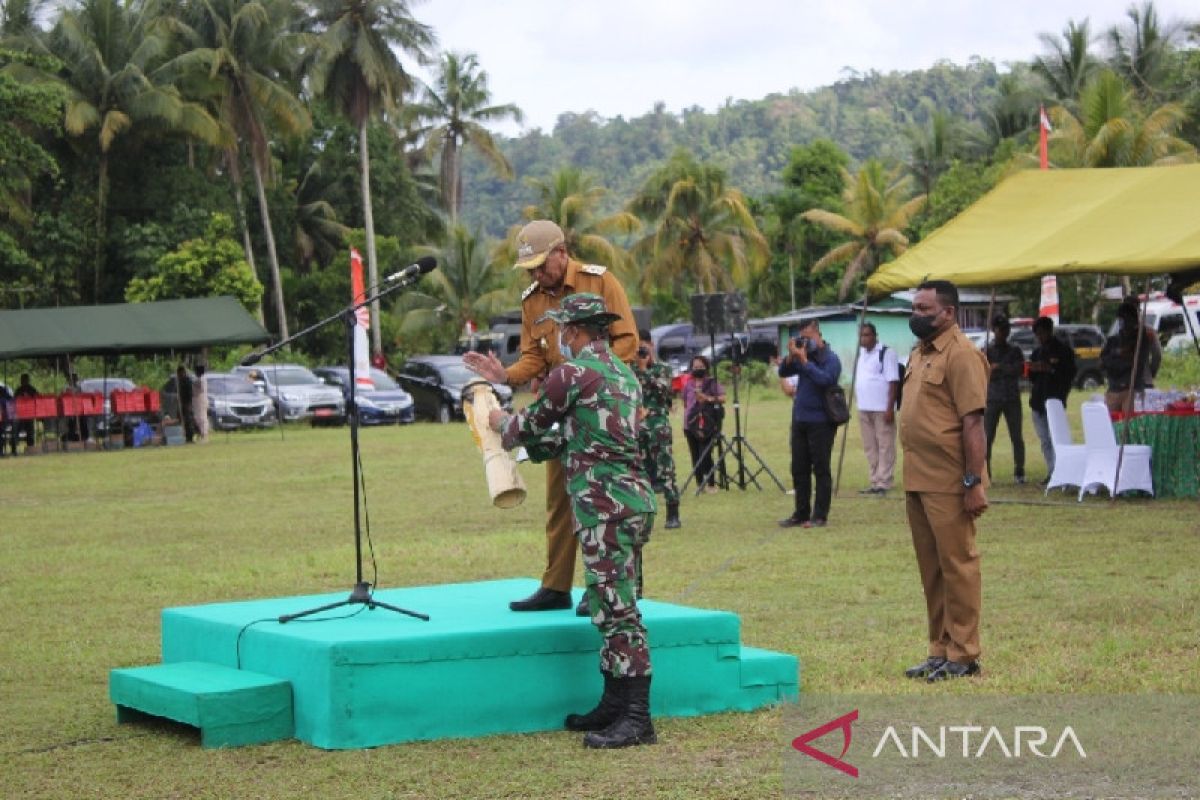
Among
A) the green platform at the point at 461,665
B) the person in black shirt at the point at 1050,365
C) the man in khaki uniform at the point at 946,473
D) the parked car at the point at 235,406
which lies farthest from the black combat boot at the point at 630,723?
the parked car at the point at 235,406

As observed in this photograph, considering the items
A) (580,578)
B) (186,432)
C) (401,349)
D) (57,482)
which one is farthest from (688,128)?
(580,578)

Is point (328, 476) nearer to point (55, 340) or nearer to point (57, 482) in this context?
point (57, 482)

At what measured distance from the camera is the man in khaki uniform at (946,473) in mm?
8297

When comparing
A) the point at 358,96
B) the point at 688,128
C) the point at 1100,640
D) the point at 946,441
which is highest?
the point at 688,128

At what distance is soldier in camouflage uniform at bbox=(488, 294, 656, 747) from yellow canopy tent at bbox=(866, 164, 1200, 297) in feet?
31.2

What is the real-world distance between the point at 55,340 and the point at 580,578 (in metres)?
22.0

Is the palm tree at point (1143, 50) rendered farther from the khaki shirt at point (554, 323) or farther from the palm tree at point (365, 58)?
the khaki shirt at point (554, 323)

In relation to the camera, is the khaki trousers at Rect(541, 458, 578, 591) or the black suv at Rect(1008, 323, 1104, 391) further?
the black suv at Rect(1008, 323, 1104, 391)

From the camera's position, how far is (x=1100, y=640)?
9430 millimetres

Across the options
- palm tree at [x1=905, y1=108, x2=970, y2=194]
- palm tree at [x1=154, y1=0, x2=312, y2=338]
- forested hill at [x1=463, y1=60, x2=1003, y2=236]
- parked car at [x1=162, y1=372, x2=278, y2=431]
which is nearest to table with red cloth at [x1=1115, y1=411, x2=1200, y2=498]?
parked car at [x1=162, y1=372, x2=278, y2=431]

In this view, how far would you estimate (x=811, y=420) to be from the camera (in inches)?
611

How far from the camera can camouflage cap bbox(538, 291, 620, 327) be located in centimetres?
722

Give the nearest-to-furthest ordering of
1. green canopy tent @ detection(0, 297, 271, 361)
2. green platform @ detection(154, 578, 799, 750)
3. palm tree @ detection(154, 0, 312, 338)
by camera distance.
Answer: green platform @ detection(154, 578, 799, 750)
green canopy tent @ detection(0, 297, 271, 361)
palm tree @ detection(154, 0, 312, 338)

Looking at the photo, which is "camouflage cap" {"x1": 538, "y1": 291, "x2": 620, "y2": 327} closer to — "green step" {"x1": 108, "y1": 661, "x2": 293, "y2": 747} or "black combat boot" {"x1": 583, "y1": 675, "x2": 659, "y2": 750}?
"black combat boot" {"x1": 583, "y1": 675, "x2": 659, "y2": 750}
